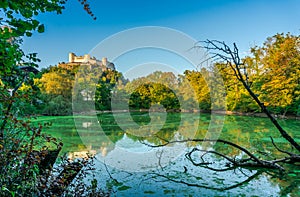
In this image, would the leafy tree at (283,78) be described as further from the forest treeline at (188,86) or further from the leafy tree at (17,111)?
the leafy tree at (17,111)

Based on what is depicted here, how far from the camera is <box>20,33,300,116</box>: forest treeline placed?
1299cm

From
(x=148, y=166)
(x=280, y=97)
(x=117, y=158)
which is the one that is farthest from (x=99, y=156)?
(x=280, y=97)

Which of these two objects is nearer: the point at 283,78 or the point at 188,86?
the point at 283,78

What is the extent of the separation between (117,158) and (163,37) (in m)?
6.46

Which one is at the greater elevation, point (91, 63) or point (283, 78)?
point (91, 63)

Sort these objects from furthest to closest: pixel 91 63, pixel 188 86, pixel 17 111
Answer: pixel 91 63
pixel 188 86
pixel 17 111

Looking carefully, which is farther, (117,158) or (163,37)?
(163,37)

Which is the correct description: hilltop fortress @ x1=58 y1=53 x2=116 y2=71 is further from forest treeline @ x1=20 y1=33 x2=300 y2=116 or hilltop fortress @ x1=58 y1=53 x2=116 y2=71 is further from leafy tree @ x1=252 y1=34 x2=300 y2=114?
leafy tree @ x1=252 y1=34 x2=300 y2=114

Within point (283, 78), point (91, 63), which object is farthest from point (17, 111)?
point (91, 63)

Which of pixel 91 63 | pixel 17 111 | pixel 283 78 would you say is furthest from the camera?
pixel 91 63

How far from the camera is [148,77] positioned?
19.2 metres

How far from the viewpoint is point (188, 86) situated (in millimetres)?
20234

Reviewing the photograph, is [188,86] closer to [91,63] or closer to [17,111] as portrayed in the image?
[91,63]

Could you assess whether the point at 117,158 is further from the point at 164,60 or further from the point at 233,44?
the point at 164,60
